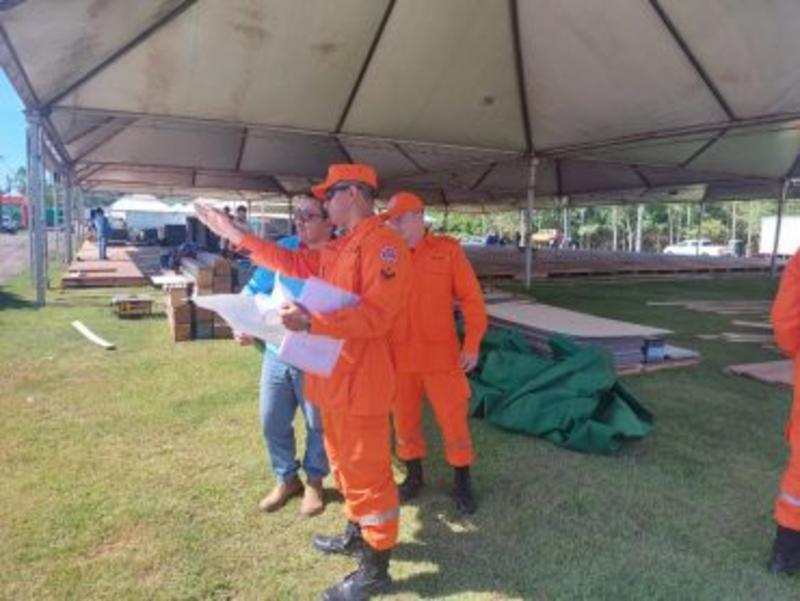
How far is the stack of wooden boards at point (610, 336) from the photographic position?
6707mm

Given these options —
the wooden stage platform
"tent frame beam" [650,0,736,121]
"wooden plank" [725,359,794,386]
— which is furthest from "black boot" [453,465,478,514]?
the wooden stage platform

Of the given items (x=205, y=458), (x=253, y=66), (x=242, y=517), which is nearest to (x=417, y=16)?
(x=253, y=66)

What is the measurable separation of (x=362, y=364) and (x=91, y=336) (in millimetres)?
6771

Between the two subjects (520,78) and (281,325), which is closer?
(281,325)

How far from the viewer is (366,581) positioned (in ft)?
9.87

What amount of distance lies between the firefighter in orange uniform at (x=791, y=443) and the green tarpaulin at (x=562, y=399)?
1.56 m

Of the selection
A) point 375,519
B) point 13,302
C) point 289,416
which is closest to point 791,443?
point 375,519

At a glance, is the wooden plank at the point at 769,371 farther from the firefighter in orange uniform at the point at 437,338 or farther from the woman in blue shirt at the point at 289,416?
the woman in blue shirt at the point at 289,416

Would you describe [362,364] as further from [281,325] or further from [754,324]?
[754,324]

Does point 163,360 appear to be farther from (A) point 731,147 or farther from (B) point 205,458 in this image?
(A) point 731,147

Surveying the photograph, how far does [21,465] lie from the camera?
436 centimetres

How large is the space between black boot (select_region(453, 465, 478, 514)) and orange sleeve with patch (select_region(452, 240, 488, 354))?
0.69 meters

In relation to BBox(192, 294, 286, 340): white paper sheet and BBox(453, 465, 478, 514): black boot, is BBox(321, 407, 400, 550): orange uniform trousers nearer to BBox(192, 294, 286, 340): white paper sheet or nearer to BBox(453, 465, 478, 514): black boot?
BBox(192, 294, 286, 340): white paper sheet

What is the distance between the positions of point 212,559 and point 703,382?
5246mm
